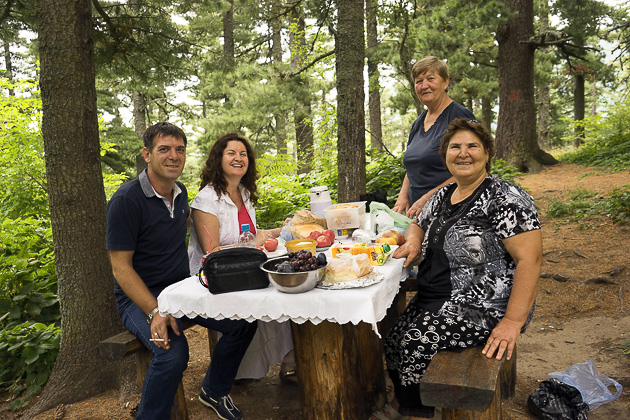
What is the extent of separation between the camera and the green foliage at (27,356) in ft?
12.1

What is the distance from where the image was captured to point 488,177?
2490mm

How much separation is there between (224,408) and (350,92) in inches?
127

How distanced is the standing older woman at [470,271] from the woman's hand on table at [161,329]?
1.23 metres

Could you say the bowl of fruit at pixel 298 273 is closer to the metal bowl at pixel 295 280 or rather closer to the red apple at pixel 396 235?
the metal bowl at pixel 295 280

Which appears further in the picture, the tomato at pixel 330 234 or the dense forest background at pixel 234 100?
the dense forest background at pixel 234 100

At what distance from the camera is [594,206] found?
715cm

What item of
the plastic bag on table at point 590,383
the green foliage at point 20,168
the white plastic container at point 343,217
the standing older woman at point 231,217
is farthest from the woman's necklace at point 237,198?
the green foliage at point 20,168

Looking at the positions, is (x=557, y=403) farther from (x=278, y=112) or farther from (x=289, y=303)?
(x=278, y=112)

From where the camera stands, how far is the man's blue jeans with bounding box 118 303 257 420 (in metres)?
2.41

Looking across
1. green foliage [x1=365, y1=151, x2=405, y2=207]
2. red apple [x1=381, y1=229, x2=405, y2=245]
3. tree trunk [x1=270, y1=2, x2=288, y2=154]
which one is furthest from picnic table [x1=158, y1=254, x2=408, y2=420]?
tree trunk [x1=270, y1=2, x2=288, y2=154]

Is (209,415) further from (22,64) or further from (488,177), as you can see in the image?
(22,64)

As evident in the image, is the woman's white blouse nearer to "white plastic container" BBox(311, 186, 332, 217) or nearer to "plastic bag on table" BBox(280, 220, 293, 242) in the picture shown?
"plastic bag on table" BBox(280, 220, 293, 242)

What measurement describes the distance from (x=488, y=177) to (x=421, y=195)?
1.05 meters

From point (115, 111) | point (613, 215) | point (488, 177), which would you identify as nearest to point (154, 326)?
point (488, 177)
